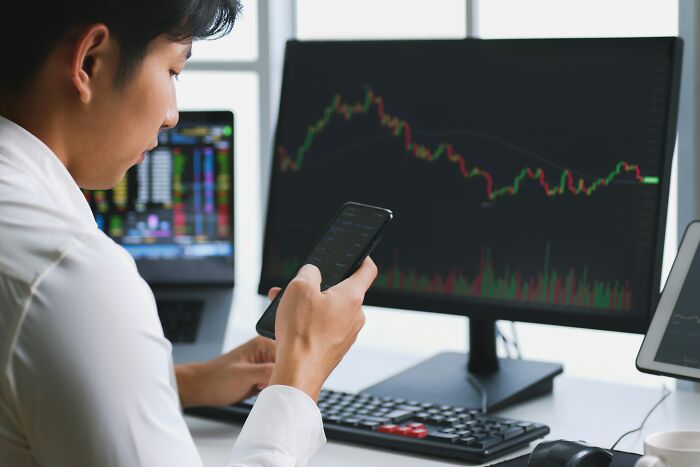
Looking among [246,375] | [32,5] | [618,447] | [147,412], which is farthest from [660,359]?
[32,5]

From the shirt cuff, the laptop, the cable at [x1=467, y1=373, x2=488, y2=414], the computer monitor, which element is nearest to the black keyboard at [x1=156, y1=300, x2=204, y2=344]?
the laptop

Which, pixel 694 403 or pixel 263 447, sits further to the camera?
pixel 694 403

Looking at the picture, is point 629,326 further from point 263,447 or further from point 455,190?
point 263,447

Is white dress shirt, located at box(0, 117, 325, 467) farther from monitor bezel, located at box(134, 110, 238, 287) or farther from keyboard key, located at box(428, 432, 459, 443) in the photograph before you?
monitor bezel, located at box(134, 110, 238, 287)

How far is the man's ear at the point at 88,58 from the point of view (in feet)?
2.76

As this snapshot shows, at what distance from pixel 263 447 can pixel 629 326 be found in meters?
0.62

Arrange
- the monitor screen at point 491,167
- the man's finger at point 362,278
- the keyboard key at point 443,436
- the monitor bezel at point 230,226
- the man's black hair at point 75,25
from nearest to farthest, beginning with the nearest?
the man's black hair at point 75,25 → the man's finger at point 362,278 → the keyboard key at point 443,436 → the monitor screen at point 491,167 → the monitor bezel at point 230,226

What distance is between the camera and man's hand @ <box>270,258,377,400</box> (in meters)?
0.97

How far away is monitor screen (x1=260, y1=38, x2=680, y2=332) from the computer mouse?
313 millimetres

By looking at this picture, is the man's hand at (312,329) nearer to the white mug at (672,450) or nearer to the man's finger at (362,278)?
the man's finger at (362,278)

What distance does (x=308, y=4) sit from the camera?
7.55 feet

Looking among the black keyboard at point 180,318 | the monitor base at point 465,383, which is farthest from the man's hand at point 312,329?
the black keyboard at point 180,318

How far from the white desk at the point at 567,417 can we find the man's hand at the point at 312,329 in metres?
0.23

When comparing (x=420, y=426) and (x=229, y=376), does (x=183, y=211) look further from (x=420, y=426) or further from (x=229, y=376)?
(x=420, y=426)
